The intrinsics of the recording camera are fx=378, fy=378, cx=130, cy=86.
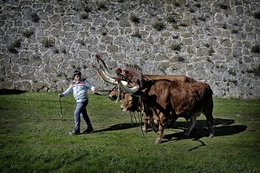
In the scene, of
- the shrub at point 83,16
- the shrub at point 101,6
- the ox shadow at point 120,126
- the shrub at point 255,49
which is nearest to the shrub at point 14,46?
the shrub at point 83,16

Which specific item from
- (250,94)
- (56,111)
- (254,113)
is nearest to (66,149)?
(56,111)

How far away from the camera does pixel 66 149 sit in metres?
10.6

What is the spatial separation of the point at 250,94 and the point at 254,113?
4.60 meters

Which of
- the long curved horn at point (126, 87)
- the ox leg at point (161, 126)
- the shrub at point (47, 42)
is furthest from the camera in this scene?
the shrub at point (47, 42)

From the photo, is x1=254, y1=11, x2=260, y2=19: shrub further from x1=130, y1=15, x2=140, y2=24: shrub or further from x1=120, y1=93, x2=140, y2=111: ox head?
x1=120, y1=93, x2=140, y2=111: ox head

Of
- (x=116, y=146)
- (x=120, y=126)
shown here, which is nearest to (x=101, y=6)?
(x=120, y=126)

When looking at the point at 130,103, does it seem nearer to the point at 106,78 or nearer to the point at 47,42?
the point at 106,78

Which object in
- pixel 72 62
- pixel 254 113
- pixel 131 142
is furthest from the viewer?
pixel 72 62

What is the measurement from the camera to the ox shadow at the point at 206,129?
1252 cm

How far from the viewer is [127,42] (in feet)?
71.3

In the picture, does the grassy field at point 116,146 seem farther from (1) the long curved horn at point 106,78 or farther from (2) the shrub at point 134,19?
(2) the shrub at point 134,19

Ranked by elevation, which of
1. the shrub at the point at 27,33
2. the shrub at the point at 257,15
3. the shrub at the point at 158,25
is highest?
the shrub at the point at 257,15

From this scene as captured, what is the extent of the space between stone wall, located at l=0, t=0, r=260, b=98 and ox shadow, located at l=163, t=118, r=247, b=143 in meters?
6.74

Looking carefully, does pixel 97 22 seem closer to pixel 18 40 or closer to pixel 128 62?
pixel 128 62
